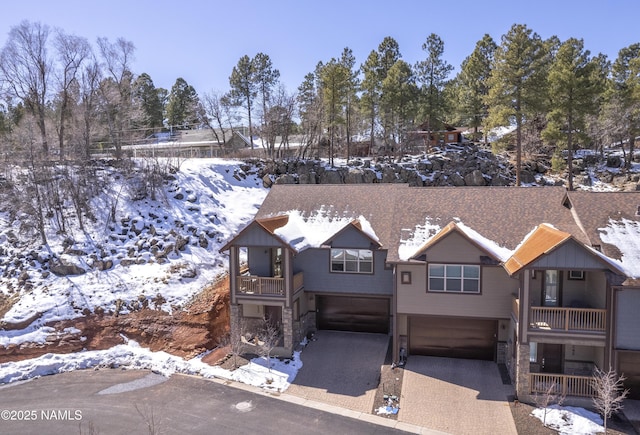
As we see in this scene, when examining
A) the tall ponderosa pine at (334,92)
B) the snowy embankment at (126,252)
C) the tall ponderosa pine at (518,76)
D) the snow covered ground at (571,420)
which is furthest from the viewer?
the tall ponderosa pine at (334,92)

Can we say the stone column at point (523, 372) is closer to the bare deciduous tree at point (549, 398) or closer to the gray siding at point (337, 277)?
the bare deciduous tree at point (549, 398)

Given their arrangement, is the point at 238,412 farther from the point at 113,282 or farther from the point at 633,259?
the point at 633,259

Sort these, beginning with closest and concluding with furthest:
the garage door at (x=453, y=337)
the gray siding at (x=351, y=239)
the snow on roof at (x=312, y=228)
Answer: the garage door at (x=453, y=337), the gray siding at (x=351, y=239), the snow on roof at (x=312, y=228)

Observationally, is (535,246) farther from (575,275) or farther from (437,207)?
(437,207)

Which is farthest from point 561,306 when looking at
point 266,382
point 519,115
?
point 519,115

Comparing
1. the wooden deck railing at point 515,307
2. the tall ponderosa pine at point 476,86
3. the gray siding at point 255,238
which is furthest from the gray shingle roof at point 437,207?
the tall ponderosa pine at point 476,86

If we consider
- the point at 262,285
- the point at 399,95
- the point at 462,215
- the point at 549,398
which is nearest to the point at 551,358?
the point at 549,398

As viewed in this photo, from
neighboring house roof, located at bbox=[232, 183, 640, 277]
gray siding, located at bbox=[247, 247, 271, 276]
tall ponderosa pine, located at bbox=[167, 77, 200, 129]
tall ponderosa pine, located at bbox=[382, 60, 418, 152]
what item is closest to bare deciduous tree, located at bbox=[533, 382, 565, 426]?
neighboring house roof, located at bbox=[232, 183, 640, 277]
